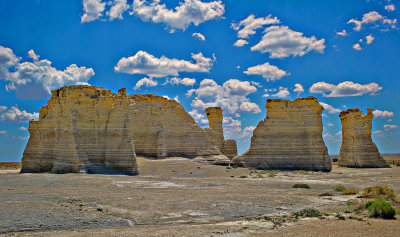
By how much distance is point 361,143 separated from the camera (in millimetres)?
38531

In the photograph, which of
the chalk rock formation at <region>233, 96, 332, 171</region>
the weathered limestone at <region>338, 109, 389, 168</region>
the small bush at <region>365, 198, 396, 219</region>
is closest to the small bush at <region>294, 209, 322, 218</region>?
the small bush at <region>365, 198, 396, 219</region>

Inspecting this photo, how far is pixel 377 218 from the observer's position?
11.6 m

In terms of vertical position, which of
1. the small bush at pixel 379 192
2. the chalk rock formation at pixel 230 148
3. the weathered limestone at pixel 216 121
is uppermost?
the weathered limestone at pixel 216 121

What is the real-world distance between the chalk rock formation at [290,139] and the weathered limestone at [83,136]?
544 inches

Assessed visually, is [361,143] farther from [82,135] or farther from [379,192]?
[82,135]

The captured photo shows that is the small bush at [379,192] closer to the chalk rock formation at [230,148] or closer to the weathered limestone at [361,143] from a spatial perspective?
the weathered limestone at [361,143]

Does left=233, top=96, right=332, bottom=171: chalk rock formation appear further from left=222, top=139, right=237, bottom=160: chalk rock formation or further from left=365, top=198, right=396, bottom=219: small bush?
left=365, top=198, right=396, bottom=219: small bush

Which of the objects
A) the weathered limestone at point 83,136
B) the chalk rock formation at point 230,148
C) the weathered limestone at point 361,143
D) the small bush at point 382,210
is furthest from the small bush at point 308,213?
the chalk rock formation at point 230,148

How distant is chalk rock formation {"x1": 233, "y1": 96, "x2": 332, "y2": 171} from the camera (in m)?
33.2

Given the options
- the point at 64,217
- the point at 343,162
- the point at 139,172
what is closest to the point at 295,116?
the point at 343,162

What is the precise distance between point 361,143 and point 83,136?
3037 cm

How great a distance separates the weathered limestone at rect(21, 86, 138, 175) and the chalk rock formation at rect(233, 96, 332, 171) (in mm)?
13818

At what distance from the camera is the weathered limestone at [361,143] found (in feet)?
125

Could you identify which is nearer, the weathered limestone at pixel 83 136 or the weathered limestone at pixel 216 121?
the weathered limestone at pixel 83 136
